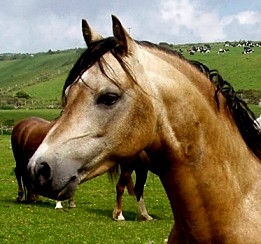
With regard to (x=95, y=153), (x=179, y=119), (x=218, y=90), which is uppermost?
(x=218, y=90)

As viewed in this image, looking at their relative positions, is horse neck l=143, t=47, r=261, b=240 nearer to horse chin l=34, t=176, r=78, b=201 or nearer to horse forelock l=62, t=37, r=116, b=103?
horse forelock l=62, t=37, r=116, b=103

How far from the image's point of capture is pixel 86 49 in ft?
11.9

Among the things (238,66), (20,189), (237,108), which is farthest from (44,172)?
(238,66)

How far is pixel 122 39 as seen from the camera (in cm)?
348

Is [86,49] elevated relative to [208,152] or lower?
elevated

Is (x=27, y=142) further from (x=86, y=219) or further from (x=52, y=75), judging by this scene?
(x=52, y=75)

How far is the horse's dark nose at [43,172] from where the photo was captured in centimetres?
321

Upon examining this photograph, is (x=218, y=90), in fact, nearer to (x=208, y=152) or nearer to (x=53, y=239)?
(x=208, y=152)

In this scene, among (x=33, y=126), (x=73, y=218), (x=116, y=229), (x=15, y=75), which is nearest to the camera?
(x=116, y=229)

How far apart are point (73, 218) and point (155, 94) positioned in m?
10.4

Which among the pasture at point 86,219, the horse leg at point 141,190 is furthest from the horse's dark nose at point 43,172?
the horse leg at point 141,190

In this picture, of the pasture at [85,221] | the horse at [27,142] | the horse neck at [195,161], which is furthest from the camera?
the horse at [27,142]

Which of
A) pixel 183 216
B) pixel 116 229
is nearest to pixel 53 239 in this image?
pixel 116 229

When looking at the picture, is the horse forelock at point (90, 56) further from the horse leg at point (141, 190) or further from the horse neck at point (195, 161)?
the horse leg at point (141, 190)
